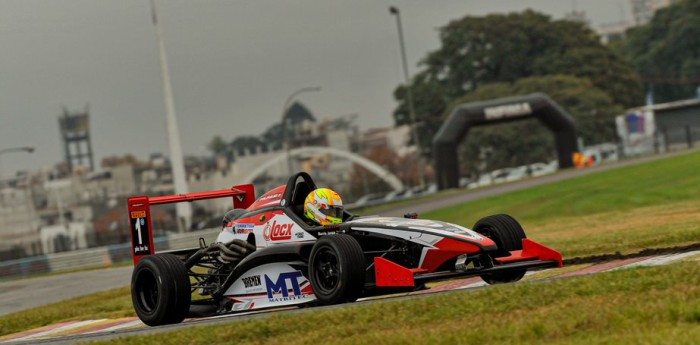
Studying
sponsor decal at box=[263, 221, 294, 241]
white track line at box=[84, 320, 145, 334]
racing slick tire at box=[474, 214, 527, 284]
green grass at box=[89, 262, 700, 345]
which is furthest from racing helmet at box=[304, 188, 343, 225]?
white track line at box=[84, 320, 145, 334]

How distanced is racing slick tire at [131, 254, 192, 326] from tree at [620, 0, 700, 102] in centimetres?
12003

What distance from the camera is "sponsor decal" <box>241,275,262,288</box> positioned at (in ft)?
47.5

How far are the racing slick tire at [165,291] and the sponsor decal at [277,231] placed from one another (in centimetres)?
111

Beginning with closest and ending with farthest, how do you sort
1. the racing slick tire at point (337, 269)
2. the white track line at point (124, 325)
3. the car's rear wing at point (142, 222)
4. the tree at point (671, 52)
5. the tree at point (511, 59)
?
1. the racing slick tire at point (337, 269)
2. the white track line at point (124, 325)
3. the car's rear wing at point (142, 222)
4. the tree at point (511, 59)
5. the tree at point (671, 52)

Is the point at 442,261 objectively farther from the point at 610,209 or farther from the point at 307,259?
the point at 610,209

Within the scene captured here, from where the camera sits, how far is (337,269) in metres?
12.7

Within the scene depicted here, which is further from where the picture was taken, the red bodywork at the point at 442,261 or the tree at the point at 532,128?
the tree at the point at 532,128

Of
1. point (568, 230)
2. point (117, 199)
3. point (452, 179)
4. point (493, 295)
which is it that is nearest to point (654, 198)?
point (568, 230)

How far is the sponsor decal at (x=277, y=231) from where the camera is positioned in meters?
14.5

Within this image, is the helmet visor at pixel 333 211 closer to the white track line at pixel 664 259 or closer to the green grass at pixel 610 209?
the white track line at pixel 664 259

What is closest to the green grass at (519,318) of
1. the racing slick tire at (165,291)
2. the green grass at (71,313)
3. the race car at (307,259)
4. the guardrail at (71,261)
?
the race car at (307,259)

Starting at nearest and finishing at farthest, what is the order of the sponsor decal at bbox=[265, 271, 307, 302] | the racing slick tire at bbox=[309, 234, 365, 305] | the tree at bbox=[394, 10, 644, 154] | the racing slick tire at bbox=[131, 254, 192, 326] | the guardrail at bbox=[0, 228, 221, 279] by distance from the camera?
the racing slick tire at bbox=[309, 234, 365, 305]
the sponsor decal at bbox=[265, 271, 307, 302]
the racing slick tire at bbox=[131, 254, 192, 326]
the guardrail at bbox=[0, 228, 221, 279]
the tree at bbox=[394, 10, 644, 154]

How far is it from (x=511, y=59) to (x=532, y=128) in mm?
20553

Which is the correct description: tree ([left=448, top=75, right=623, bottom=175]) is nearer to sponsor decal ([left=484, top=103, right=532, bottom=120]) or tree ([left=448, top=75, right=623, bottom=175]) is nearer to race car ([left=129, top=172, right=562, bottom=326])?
sponsor decal ([left=484, top=103, right=532, bottom=120])
